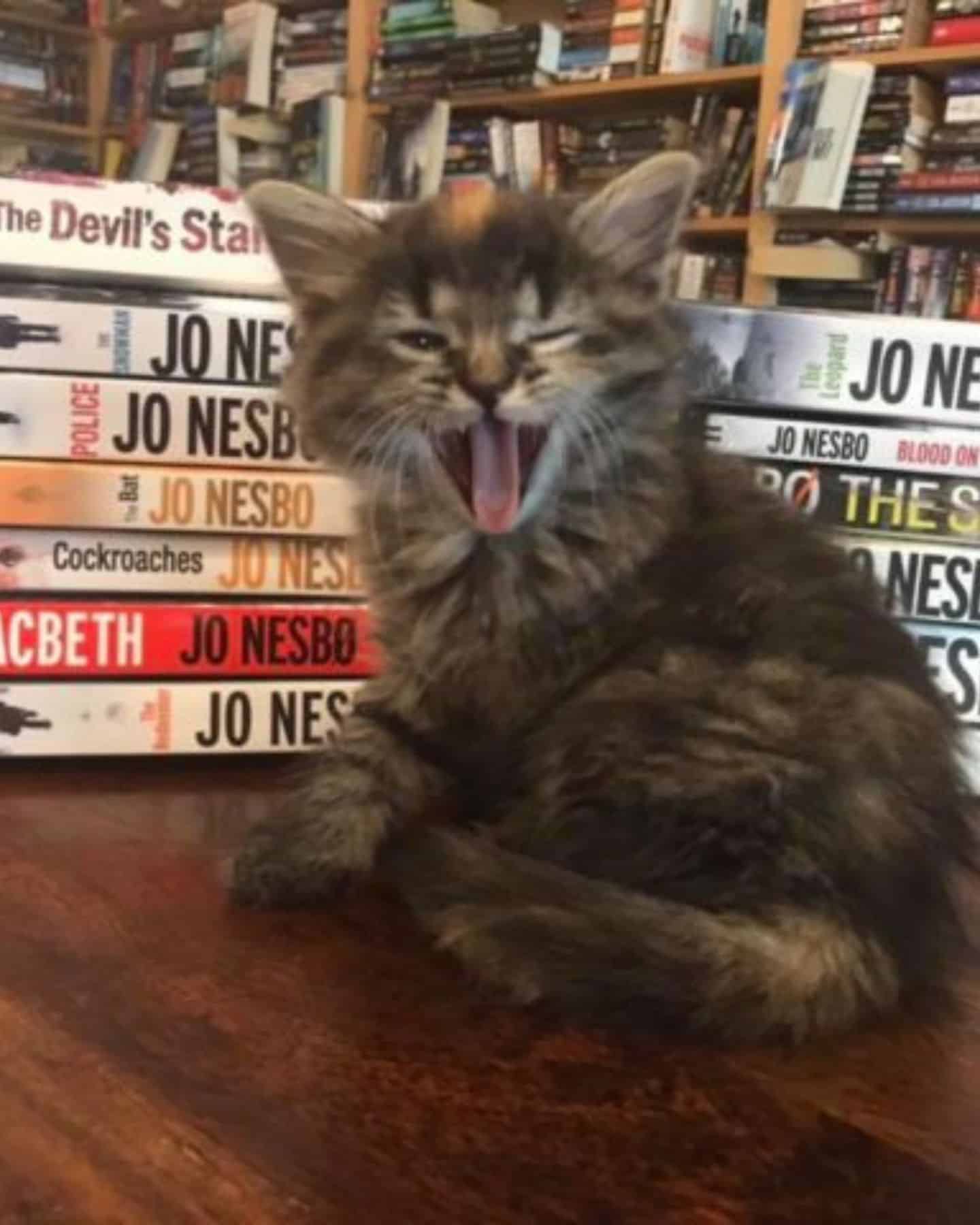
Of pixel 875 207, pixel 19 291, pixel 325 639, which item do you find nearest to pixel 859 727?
pixel 325 639

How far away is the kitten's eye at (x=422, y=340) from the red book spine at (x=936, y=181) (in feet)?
7.19

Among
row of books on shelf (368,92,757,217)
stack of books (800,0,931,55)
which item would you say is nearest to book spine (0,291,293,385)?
stack of books (800,0,931,55)

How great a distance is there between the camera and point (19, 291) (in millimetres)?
1243

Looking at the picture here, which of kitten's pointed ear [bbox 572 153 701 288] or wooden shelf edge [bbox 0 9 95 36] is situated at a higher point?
wooden shelf edge [bbox 0 9 95 36]

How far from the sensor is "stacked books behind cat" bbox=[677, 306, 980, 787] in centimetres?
131

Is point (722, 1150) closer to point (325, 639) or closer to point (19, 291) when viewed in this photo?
point (325, 639)

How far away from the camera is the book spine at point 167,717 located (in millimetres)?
1279

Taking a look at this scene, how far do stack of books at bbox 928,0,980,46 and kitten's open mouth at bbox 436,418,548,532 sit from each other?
218cm

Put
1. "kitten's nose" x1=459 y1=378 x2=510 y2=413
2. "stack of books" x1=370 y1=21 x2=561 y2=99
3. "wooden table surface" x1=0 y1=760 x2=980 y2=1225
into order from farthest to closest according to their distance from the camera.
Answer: "stack of books" x1=370 y1=21 x2=561 y2=99, "kitten's nose" x1=459 y1=378 x2=510 y2=413, "wooden table surface" x1=0 y1=760 x2=980 y2=1225

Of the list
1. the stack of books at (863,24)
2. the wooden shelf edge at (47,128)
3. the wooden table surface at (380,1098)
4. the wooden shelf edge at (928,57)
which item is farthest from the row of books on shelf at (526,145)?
the wooden table surface at (380,1098)

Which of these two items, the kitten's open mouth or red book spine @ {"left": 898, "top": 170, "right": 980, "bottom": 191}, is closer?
the kitten's open mouth

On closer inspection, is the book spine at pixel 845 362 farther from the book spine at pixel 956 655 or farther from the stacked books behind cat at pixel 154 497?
the stacked books behind cat at pixel 154 497

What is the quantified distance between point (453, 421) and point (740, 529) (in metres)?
0.25

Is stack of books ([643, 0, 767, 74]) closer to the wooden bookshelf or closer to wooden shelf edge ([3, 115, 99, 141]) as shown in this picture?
the wooden bookshelf
